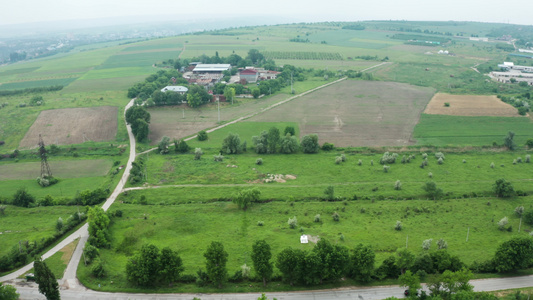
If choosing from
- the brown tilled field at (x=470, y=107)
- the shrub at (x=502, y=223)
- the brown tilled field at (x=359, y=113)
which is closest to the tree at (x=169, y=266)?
the shrub at (x=502, y=223)

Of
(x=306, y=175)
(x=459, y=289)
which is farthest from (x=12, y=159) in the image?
(x=459, y=289)

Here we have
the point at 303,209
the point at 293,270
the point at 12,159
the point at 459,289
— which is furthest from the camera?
the point at 12,159

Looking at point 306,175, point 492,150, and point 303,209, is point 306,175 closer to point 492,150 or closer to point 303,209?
point 303,209

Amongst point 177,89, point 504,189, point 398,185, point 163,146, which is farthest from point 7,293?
point 177,89

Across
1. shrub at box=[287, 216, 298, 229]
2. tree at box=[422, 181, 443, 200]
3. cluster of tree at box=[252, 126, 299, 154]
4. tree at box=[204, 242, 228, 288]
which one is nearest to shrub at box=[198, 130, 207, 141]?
cluster of tree at box=[252, 126, 299, 154]

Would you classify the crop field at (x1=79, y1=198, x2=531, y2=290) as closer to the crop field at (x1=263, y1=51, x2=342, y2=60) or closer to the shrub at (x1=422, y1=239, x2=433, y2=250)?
the shrub at (x1=422, y1=239, x2=433, y2=250)
